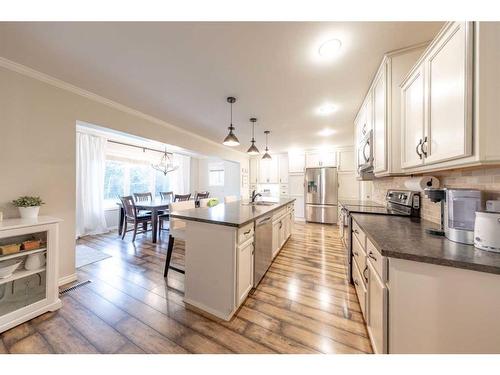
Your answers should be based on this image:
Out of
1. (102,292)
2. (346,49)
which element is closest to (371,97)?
(346,49)

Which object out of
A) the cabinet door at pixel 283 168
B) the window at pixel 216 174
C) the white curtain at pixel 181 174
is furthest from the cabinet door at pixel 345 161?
the white curtain at pixel 181 174

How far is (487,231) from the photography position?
2.96ft

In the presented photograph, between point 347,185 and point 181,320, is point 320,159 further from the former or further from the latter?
point 181,320

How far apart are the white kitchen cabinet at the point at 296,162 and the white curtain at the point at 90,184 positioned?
→ 4.97m

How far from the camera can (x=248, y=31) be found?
134 centimetres

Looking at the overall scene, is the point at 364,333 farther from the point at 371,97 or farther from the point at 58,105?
the point at 58,105

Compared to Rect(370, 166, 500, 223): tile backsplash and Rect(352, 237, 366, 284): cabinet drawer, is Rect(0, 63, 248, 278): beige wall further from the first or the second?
Rect(370, 166, 500, 223): tile backsplash

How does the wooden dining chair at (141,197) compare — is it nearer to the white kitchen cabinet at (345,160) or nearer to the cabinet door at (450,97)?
the cabinet door at (450,97)

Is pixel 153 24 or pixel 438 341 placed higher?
pixel 153 24

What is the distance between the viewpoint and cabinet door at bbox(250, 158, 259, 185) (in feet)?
21.5

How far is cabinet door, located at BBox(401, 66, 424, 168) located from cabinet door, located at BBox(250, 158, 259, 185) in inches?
199

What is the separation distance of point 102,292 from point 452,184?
337 centimetres

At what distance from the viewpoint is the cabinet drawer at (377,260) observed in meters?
1.02

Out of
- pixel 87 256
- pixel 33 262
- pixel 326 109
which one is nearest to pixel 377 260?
pixel 326 109
